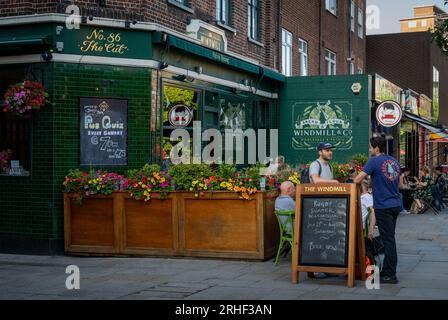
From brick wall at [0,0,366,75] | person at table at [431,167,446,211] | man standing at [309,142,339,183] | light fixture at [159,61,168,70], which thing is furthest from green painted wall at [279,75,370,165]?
man standing at [309,142,339,183]

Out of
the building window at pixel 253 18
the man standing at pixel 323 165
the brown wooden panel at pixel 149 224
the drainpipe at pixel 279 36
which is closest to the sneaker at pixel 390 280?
the man standing at pixel 323 165

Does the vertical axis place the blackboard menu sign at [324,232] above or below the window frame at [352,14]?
below

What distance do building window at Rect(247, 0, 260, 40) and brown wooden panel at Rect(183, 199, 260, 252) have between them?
8.77 metres

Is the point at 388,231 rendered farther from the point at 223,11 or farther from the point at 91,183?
the point at 223,11

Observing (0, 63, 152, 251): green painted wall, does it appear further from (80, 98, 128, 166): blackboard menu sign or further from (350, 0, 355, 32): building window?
(350, 0, 355, 32): building window

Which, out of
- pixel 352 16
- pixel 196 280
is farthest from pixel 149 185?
pixel 352 16

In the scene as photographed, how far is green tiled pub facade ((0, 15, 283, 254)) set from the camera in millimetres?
11391

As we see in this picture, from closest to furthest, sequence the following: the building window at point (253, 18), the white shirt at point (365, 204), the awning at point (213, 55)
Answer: the white shirt at point (365, 204) → the awning at point (213, 55) → the building window at point (253, 18)

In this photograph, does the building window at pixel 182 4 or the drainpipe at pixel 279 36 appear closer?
the building window at pixel 182 4

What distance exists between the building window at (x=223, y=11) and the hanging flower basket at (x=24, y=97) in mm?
6035

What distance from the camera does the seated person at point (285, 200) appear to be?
9.86 metres

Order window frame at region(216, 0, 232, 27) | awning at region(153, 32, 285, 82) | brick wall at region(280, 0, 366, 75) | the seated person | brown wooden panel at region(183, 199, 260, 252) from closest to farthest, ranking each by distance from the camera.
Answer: the seated person < brown wooden panel at region(183, 199, 260, 252) < awning at region(153, 32, 285, 82) < window frame at region(216, 0, 232, 27) < brick wall at region(280, 0, 366, 75)

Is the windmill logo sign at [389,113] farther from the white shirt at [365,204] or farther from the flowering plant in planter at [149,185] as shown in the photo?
the flowering plant in planter at [149,185]
